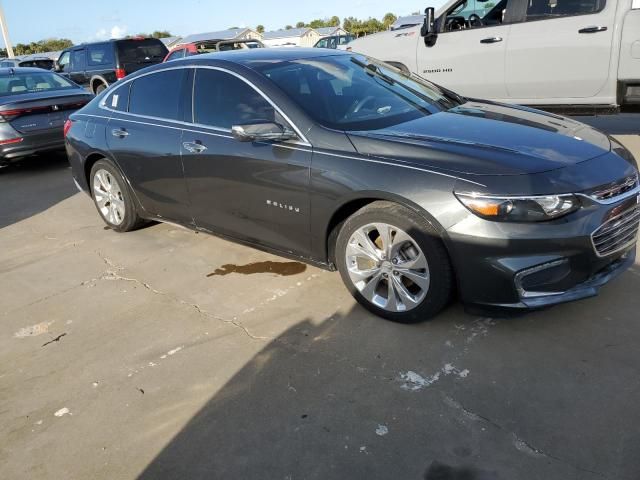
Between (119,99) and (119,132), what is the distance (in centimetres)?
37

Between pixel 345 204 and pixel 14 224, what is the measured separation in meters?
4.47

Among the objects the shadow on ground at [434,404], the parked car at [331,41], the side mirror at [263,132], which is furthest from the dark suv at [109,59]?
the shadow on ground at [434,404]

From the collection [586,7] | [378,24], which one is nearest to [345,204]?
[586,7]

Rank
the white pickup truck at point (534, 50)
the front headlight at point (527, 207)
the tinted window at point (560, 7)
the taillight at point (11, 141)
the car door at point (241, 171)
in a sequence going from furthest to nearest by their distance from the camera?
1. the taillight at point (11, 141)
2. the tinted window at point (560, 7)
3. the white pickup truck at point (534, 50)
4. the car door at point (241, 171)
5. the front headlight at point (527, 207)

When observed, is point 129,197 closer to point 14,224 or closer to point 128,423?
point 14,224

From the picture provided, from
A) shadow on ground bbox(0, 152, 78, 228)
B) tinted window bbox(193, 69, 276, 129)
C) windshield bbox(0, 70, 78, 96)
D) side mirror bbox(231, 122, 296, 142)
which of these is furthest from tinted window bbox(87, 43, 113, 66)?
side mirror bbox(231, 122, 296, 142)

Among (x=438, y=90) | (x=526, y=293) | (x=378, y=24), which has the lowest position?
(x=526, y=293)

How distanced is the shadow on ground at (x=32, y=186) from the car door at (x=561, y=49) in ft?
19.6

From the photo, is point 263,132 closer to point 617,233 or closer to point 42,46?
point 617,233

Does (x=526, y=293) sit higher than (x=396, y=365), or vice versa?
(x=526, y=293)

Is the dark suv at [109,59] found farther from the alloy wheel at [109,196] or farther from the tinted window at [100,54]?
the alloy wheel at [109,196]

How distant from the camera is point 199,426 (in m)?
2.65

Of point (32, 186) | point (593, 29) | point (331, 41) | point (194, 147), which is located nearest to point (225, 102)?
point (194, 147)

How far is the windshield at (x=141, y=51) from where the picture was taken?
14461mm
